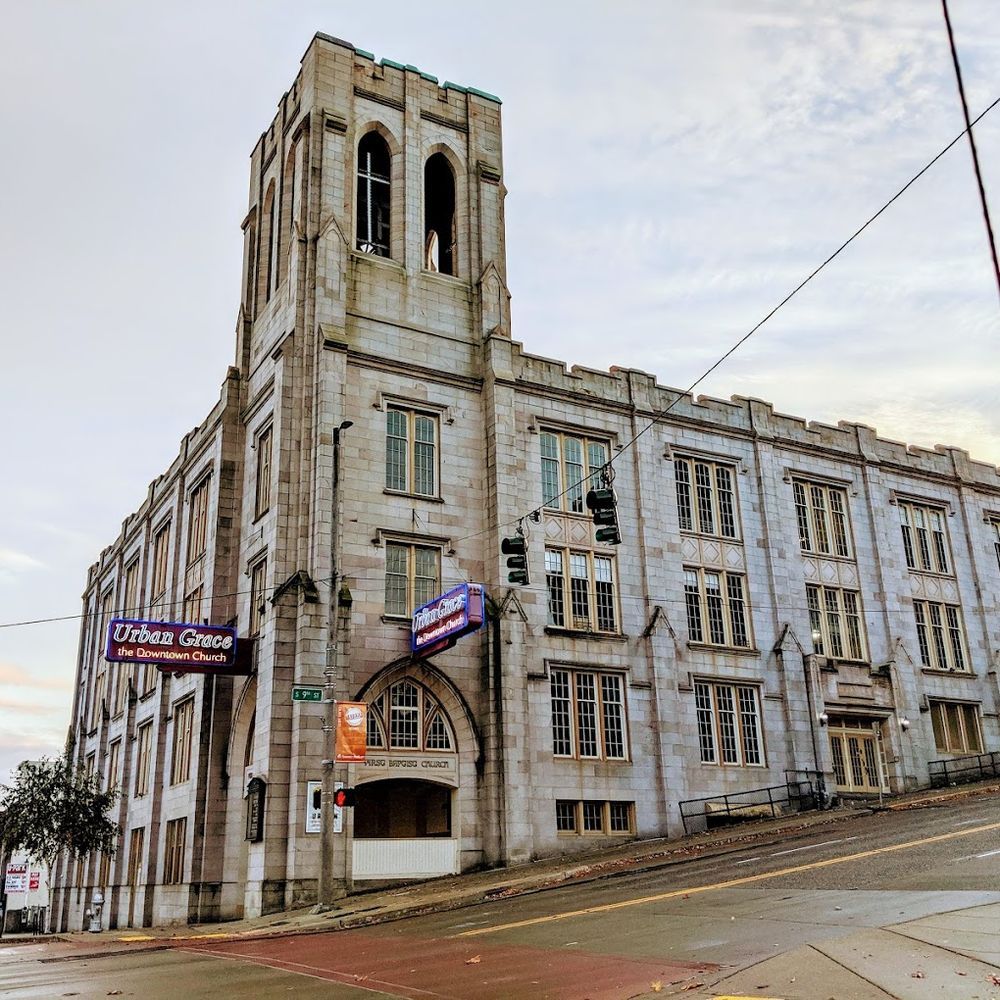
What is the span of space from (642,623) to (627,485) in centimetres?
504

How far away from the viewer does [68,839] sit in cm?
4291

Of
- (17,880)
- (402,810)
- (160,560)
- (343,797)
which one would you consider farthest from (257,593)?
(17,880)

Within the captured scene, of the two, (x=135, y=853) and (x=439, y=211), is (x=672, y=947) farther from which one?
(x=439, y=211)

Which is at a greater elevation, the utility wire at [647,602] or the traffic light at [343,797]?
the utility wire at [647,602]

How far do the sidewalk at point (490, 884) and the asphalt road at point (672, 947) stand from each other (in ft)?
5.07

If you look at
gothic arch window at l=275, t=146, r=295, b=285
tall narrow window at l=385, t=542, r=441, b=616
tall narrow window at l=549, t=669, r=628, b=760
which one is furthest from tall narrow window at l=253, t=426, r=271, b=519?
tall narrow window at l=549, t=669, r=628, b=760

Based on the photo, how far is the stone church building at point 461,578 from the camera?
3192 centimetres

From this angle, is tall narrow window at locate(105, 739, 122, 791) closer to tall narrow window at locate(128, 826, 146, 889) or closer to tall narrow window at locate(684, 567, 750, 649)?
tall narrow window at locate(128, 826, 146, 889)

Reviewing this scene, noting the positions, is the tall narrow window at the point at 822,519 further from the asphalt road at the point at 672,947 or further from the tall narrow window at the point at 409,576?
the asphalt road at the point at 672,947

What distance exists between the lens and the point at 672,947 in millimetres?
14156

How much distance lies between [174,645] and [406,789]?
851cm

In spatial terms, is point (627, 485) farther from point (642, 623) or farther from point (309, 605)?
point (309, 605)

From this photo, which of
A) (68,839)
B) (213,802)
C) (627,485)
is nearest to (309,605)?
(213,802)


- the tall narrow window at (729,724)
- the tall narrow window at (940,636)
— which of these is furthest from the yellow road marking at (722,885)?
the tall narrow window at (940,636)
